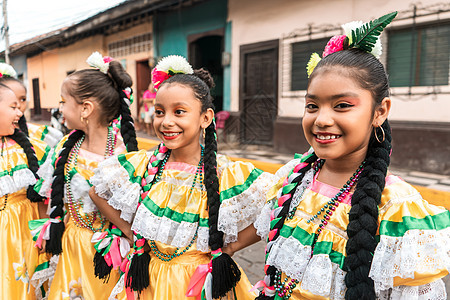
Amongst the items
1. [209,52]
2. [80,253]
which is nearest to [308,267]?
[80,253]

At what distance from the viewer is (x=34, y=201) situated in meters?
2.27

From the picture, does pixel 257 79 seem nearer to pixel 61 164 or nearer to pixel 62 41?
pixel 61 164

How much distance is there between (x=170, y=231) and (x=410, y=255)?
3.33 feet

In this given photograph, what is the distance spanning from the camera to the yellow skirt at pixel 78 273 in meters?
1.88

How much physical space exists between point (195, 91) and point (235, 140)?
22.6 ft

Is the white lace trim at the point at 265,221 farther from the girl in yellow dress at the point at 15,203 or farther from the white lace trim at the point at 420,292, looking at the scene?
the girl in yellow dress at the point at 15,203

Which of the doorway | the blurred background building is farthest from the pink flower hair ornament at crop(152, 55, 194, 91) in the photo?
the doorway

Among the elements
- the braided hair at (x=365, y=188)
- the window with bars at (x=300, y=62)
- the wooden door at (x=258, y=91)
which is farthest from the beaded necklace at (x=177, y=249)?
the wooden door at (x=258, y=91)

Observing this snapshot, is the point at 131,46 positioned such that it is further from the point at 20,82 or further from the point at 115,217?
the point at 115,217

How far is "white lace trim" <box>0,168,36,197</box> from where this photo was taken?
2.18 m

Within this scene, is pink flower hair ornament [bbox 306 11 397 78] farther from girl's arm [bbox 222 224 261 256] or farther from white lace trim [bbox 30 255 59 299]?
white lace trim [bbox 30 255 59 299]

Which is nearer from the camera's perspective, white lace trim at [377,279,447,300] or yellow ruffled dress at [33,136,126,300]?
white lace trim at [377,279,447,300]

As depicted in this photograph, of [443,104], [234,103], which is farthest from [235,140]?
[443,104]

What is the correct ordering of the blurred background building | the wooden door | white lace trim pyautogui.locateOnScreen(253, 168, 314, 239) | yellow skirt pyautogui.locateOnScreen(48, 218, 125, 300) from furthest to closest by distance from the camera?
the wooden door < the blurred background building < yellow skirt pyautogui.locateOnScreen(48, 218, 125, 300) < white lace trim pyautogui.locateOnScreen(253, 168, 314, 239)
